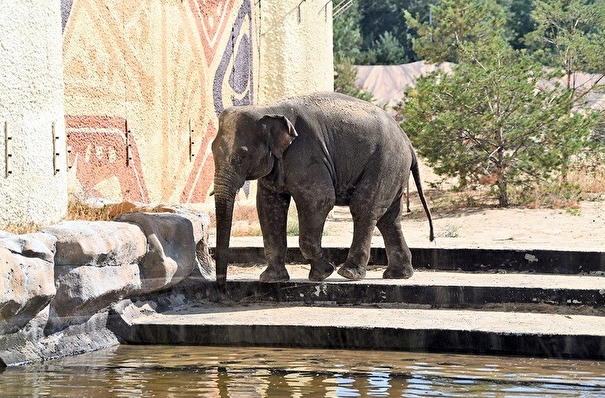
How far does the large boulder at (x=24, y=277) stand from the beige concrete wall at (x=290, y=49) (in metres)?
9.87

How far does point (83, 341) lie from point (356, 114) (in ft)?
9.82

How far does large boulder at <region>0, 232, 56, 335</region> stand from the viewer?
612cm

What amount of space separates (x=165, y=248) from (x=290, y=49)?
876 centimetres

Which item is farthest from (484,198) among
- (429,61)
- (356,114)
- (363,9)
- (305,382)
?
(363,9)

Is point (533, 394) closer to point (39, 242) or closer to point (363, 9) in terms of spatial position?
point (39, 242)

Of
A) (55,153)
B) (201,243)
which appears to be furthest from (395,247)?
(55,153)

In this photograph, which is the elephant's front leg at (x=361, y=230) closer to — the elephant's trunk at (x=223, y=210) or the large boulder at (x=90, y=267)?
the elephant's trunk at (x=223, y=210)

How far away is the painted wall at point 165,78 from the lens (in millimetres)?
11000

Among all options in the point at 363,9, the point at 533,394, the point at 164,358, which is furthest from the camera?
the point at 363,9

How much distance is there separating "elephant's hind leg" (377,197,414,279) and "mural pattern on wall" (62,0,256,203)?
10.7 ft

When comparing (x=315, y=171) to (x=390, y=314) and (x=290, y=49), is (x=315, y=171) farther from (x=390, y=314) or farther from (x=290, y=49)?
(x=290, y=49)

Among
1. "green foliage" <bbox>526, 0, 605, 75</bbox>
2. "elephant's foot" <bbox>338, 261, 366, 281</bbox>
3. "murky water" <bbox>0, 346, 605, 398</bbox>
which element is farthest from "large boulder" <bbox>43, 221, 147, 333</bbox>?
"green foliage" <bbox>526, 0, 605, 75</bbox>

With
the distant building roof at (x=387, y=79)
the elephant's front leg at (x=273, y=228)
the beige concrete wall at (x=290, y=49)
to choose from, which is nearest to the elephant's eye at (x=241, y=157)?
the elephant's front leg at (x=273, y=228)

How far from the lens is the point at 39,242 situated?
21.7 ft
